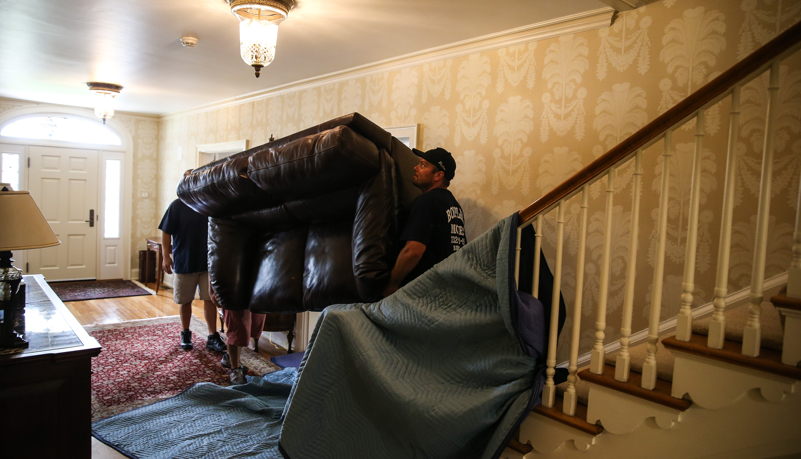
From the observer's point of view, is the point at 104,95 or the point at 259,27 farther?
the point at 104,95

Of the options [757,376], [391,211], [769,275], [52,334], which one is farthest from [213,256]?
[769,275]

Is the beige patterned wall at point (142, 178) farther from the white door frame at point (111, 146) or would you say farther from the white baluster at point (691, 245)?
the white baluster at point (691, 245)

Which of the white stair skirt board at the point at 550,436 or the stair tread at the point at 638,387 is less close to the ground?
the stair tread at the point at 638,387

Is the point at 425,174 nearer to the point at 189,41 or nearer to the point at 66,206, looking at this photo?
the point at 189,41

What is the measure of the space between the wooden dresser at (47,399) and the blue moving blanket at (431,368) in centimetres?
91

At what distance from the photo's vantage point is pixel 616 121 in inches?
102

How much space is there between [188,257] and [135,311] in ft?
6.79

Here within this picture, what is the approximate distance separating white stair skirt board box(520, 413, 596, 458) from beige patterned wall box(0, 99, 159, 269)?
300 inches

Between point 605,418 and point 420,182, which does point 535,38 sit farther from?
point 605,418

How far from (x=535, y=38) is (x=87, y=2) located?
2.71 metres

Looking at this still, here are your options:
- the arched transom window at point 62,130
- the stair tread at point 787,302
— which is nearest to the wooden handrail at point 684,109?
the stair tread at point 787,302

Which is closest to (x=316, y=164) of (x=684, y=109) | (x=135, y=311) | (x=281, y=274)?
(x=281, y=274)

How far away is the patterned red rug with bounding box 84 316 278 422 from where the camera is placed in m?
3.20

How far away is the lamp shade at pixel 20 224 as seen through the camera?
6.36 ft
